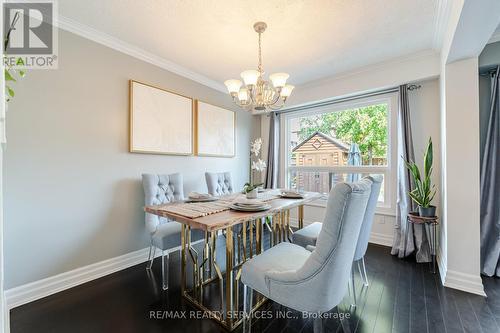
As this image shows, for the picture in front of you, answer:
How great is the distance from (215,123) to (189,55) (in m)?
1.10

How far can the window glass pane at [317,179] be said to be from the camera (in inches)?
146

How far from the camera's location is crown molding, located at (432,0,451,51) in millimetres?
1933

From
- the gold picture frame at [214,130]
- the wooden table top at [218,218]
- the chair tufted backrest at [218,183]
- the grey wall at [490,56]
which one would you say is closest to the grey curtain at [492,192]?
the grey wall at [490,56]

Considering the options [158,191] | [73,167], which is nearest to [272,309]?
[158,191]

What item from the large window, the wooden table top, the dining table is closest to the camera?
the wooden table top

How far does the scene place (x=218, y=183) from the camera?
10.6 ft

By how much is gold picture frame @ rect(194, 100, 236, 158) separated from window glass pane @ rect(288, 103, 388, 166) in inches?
47.0

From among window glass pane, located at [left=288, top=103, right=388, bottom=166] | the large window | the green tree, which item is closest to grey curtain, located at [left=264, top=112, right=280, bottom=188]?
the large window

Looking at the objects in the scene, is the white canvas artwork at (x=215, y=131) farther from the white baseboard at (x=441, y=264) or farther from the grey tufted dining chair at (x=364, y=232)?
the white baseboard at (x=441, y=264)

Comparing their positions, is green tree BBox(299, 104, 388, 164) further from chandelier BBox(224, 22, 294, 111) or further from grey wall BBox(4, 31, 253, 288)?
grey wall BBox(4, 31, 253, 288)

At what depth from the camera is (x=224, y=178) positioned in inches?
132

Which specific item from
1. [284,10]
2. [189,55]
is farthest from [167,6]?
[284,10]

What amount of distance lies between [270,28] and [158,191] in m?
2.12

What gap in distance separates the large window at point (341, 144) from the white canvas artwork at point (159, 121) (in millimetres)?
1947
